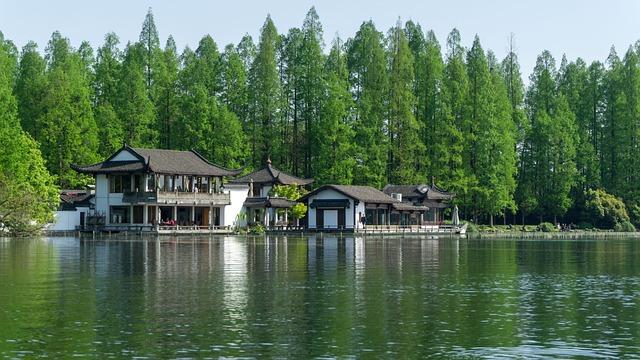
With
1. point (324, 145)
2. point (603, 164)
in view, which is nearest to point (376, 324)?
point (324, 145)

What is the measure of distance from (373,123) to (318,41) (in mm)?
12133

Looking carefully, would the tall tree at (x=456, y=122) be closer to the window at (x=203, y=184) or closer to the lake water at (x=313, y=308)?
the window at (x=203, y=184)

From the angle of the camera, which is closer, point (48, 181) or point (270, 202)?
point (48, 181)

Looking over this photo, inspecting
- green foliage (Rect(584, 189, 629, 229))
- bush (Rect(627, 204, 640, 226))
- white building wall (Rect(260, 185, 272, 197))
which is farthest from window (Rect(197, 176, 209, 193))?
bush (Rect(627, 204, 640, 226))

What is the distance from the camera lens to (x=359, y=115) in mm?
110312

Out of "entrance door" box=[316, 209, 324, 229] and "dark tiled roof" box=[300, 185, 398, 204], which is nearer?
"dark tiled roof" box=[300, 185, 398, 204]

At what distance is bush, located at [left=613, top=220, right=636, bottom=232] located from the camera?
110188 millimetres

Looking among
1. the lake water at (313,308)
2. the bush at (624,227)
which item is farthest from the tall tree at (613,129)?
the lake water at (313,308)

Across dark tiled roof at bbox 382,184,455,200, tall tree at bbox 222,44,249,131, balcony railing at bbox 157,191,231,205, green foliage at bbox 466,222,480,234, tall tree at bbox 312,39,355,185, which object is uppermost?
tall tree at bbox 222,44,249,131

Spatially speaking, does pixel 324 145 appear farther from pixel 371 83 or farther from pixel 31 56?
pixel 31 56

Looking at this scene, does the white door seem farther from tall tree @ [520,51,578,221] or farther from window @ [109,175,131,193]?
tall tree @ [520,51,578,221]

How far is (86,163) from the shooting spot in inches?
4018

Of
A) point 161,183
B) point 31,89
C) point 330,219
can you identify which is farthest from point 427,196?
point 31,89

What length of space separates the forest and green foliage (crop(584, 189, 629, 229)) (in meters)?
0.16
